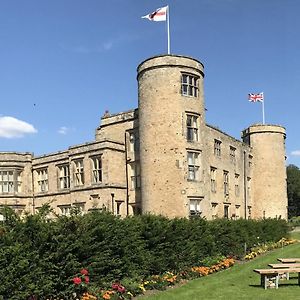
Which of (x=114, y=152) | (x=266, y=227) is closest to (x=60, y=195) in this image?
(x=114, y=152)

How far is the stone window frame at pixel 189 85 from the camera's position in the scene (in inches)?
1252

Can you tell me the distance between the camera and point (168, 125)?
102 ft

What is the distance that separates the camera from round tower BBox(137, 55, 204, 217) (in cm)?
3052

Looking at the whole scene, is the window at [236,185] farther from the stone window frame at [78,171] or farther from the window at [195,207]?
the stone window frame at [78,171]

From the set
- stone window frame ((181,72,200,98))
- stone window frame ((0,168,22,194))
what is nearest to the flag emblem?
stone window frame ((181,72,200,98))

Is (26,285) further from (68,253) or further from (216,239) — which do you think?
(216,239)

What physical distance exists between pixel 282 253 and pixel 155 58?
15.6 metres

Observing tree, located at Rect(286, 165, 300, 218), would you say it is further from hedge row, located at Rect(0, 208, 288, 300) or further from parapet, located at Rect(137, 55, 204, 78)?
hedge row, located at Rect(0, 208, 288, 300)

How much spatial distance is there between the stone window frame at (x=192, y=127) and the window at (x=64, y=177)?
11689 millimetres

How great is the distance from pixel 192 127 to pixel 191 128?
12cm

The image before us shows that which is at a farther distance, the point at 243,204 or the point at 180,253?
the point at 243,204

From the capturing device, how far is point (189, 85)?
32125 mm

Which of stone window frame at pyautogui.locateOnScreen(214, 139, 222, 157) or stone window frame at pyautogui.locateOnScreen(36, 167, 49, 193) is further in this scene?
stone window frame at pyautogui.locateOnScreen(36, 167, 49, 193)

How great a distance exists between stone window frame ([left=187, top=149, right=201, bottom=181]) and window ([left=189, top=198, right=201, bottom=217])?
5.02 feet
